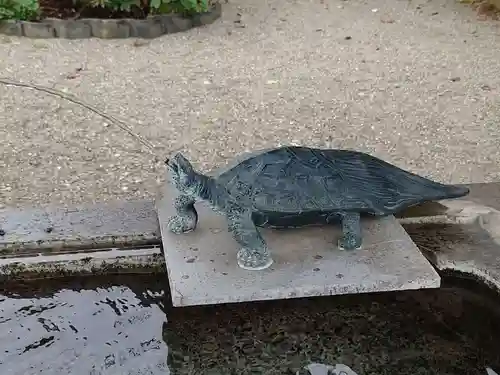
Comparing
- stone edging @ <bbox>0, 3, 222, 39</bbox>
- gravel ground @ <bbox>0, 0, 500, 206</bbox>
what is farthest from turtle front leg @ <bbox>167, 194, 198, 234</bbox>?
stone edging @ <bbox>0, 3, 222, 39</bbox>

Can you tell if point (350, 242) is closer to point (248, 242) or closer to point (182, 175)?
point (248, 242)

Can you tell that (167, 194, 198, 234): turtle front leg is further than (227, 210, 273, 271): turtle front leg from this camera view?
Yes

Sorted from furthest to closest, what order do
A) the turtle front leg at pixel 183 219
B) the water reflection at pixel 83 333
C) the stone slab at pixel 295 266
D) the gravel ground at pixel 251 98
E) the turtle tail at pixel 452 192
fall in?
the gravel ground at pixel 251 98, the turtle tail at pixel 452 192, the turtle front leg at pixel 183 219, the water reflection at pixel 83 333, the stone slab at pixel 295 266

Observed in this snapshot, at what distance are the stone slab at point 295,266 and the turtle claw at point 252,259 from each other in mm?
19

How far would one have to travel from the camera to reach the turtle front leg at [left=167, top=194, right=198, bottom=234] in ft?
7.69

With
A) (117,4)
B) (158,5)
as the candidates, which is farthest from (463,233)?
(117,4)

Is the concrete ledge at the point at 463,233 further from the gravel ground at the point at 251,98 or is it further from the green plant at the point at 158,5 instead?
the green plant at the point at 158,5

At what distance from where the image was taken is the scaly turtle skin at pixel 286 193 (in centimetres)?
220

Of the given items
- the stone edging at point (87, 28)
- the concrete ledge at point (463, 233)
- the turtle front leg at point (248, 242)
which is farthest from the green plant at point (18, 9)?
the turtle front leg at point (248, 242)

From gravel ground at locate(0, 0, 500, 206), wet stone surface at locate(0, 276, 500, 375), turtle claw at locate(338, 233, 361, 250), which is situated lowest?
gravel ground at locate(0, 0, 500, 206)

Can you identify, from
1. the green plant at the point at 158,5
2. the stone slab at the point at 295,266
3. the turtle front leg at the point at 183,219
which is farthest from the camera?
the green plant at the point at 158,5

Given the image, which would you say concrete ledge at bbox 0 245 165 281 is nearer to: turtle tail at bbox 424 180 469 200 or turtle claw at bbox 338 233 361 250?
turtle claw at bbox 338 233 361 250

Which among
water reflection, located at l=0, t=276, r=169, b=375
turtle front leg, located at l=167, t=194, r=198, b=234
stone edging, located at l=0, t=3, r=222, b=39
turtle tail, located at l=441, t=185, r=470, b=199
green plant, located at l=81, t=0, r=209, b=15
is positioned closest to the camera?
water reflection, located at l=0, t=276, r=169, b=375

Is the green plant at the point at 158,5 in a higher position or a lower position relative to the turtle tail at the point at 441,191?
lower
